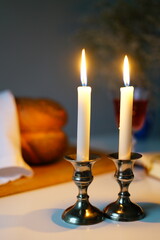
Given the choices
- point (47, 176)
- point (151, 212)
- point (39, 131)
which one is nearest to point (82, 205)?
point (151, 212)

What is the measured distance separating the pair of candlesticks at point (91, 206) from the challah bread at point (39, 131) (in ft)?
1.32

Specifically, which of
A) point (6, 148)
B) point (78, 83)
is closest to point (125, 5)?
point (78, 83)

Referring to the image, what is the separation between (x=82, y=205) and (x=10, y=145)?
0.37 metres

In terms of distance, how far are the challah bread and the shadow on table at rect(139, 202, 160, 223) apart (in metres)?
0.40

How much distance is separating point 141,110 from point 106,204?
0.40 metres

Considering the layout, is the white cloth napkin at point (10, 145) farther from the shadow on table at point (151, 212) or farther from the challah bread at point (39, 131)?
the shadow on table at point (151, 212)

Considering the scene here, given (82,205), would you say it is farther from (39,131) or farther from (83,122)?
(39,131)

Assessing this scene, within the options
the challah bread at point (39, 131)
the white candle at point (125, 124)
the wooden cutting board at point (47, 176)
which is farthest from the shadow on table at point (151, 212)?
the challah bread at point (39, 131)

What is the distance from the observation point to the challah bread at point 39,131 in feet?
3.45

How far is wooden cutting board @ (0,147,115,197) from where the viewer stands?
0.84 m

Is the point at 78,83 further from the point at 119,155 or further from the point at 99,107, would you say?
the point at 119,155

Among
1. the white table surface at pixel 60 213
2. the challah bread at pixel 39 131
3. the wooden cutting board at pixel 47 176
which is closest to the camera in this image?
the white table surface at pixel 60 213

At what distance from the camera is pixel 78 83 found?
→ 5.28ft

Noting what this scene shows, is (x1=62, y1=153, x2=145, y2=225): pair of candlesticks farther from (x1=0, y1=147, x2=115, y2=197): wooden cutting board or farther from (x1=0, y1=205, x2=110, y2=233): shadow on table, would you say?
(x1=0, y1=147, x2=115, y2=197): wooden cutting board
